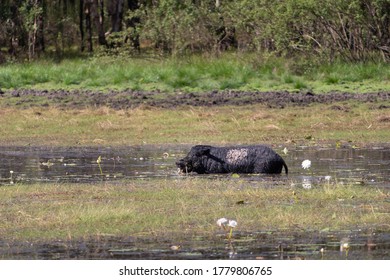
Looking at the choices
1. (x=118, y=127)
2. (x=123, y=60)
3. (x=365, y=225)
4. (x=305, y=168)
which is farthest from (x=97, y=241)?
(x=123, y=60)

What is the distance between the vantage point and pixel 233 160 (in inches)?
523

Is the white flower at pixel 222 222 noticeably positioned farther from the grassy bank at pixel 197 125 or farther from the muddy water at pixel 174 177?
the grassy bank at pixel 197 125

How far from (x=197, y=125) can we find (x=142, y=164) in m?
4.47

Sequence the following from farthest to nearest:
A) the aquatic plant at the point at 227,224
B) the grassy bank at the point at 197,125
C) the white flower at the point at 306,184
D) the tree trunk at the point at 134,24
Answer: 1. the tree trunk at the point at 134,24
2. the grassy bank at the point at 197,125
3. the white flower at the point at 306,184
4. the aquatic plant at the point at 227,224

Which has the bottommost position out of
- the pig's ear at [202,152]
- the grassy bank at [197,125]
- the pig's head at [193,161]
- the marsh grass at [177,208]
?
the grassy bank at [197,125]

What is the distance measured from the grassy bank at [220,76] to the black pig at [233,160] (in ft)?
31.5

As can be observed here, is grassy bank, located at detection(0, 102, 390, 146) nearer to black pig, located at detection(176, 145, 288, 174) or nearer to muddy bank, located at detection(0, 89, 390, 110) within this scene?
muddy bank, located at detection(0, 89, 390, 110)

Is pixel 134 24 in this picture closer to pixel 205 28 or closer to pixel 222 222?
pixel 205 28

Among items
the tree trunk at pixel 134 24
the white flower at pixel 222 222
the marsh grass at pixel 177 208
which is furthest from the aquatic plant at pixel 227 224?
the tree trunk at pixel 134 24

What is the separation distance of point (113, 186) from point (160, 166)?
90.6 inches

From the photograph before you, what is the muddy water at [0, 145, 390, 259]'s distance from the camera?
8.19 m

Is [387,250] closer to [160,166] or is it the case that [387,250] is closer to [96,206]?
[96,206]

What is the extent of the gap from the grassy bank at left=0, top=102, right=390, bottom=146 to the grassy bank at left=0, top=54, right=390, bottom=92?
2.85 metres

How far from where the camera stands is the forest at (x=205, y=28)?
85.5ft
